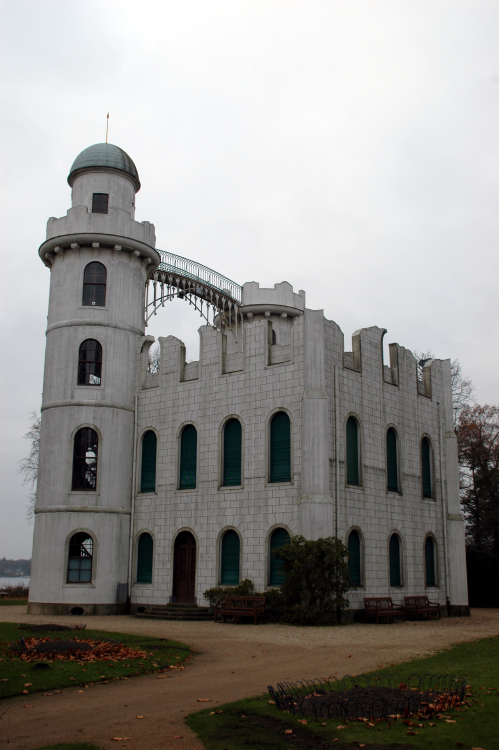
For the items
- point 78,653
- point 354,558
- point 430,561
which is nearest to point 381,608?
point 354,558

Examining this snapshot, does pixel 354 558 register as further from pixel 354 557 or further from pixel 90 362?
pixel 90 362

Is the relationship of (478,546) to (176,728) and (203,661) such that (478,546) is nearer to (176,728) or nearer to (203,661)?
(203,661)

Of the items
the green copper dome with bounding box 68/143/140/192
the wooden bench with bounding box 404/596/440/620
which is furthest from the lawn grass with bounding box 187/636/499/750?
the green copper dome with bounding box 68/143/140/192

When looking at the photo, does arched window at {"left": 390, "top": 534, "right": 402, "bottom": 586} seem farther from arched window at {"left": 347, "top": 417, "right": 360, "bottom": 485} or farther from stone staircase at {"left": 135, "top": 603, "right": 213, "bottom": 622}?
stone staircase at {"left": 135, "top": 603, "right": 213, "bottom": 622}

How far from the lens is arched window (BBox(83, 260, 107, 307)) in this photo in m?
30.4

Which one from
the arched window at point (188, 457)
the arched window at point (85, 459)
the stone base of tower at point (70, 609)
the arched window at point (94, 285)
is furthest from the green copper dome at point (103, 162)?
the stone base of tower at point (70, 609)

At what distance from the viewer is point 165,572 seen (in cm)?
2759

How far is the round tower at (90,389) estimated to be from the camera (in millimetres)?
28000

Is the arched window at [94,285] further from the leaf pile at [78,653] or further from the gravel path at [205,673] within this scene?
the leaf pile at [78,653]

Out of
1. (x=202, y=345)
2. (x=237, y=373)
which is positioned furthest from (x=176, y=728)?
(x=202, y=345)

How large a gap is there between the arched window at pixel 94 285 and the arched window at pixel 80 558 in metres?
9.66

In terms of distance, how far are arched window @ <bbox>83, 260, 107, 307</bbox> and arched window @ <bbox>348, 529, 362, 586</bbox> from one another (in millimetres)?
14209

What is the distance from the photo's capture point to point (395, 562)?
27.2 metres

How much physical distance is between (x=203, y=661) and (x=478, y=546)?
27.3m
